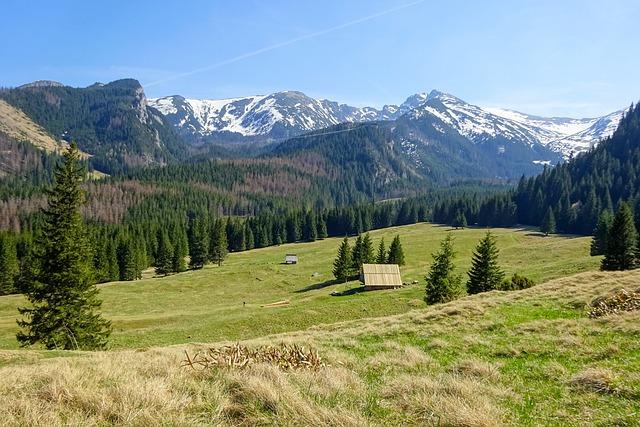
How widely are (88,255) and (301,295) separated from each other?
4649 centimetres

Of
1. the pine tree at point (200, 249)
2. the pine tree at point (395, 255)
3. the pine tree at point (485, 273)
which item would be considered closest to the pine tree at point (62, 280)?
the pine tree at point (485, 273)

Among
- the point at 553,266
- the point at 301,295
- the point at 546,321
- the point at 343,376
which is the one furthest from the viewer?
the point at 301,295

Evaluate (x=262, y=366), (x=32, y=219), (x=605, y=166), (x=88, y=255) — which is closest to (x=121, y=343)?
(x=88, y=255)

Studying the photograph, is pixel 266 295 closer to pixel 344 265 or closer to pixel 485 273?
pixel 344 265

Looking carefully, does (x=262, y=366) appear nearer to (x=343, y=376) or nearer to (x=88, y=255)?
(x=343, y=376)

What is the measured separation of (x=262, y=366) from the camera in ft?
31.6

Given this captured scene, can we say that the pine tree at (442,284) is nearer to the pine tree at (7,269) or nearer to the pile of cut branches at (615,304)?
the pile of cut branches at (615,304)

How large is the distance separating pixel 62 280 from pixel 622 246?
61.9 meters

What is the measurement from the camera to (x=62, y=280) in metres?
30.3

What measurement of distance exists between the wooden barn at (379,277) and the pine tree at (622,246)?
1229 inches

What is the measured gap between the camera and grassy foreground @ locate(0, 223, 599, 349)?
46188 mm

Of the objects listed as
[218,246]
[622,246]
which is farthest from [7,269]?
[622,246]

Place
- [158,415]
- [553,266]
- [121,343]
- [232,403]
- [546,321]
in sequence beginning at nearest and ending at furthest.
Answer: [158,415], [232,403], [546,321], [121,343], [553,266]

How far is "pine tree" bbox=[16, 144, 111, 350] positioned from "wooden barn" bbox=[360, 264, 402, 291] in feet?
154
